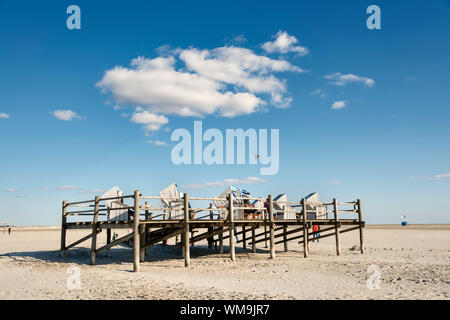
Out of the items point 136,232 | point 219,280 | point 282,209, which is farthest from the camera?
point 282,209

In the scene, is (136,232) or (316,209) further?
(316,209)

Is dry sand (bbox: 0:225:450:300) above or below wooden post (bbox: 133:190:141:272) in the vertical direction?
below

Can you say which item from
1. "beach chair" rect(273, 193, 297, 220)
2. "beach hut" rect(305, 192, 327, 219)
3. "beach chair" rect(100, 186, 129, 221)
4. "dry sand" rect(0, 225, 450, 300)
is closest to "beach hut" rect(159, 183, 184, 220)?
"beach chair" rect(100, 186, 129, 221)

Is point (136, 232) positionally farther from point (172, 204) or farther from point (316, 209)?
point (316, 209)

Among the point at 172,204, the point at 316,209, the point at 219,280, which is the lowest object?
the point at 219,280

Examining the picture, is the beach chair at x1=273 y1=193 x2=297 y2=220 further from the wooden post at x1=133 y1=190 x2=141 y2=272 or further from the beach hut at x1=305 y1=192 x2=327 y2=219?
the wooden post at x1=133 y1=190 x2=141 y2=272

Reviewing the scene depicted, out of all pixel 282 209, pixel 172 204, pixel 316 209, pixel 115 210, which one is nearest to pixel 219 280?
pixel 172 204

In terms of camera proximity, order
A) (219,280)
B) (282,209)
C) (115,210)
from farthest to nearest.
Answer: (282,209)
(115,210)
(219,280)

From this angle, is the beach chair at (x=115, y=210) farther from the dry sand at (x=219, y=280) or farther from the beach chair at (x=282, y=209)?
the beach chair at (x=282, y=209)

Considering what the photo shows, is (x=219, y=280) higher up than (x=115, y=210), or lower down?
lower down
